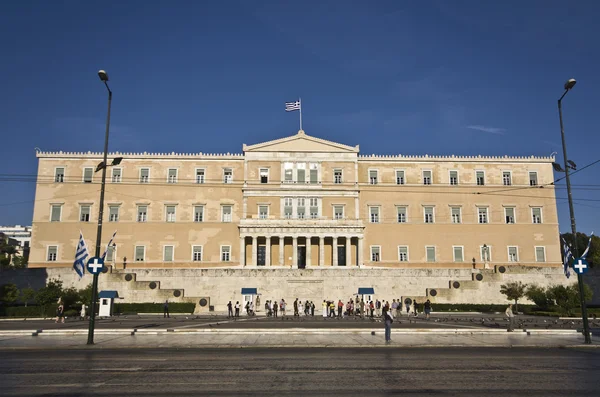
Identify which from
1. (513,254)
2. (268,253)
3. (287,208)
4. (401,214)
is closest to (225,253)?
(268,253)

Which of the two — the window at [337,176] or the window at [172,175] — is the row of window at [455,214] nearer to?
the window at [337,176]

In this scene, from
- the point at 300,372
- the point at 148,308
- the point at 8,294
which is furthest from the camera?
the point at 148,308

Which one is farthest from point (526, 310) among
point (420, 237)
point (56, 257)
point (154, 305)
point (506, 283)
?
point (56, 257)

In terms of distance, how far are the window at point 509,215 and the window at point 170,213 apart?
129ft

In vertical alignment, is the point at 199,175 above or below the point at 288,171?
below

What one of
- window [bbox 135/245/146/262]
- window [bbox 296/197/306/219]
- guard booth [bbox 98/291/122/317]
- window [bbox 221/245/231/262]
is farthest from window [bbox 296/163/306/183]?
guard booth [bbox 98/291/122/317]

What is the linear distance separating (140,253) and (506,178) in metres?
44.4

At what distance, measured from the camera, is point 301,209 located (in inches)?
2267

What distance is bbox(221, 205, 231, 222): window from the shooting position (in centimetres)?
5725

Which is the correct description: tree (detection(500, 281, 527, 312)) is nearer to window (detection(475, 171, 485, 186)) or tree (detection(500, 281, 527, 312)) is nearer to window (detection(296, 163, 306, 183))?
window (detection(475, 171, 485, 186))

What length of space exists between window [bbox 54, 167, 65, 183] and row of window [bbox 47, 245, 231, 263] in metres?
7.81

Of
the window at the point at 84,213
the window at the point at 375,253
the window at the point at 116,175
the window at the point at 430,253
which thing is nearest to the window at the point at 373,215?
the window at the point at 375,253

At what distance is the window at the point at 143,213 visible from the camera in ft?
186

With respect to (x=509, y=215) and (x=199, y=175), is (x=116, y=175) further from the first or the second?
(x=509, y=215)
